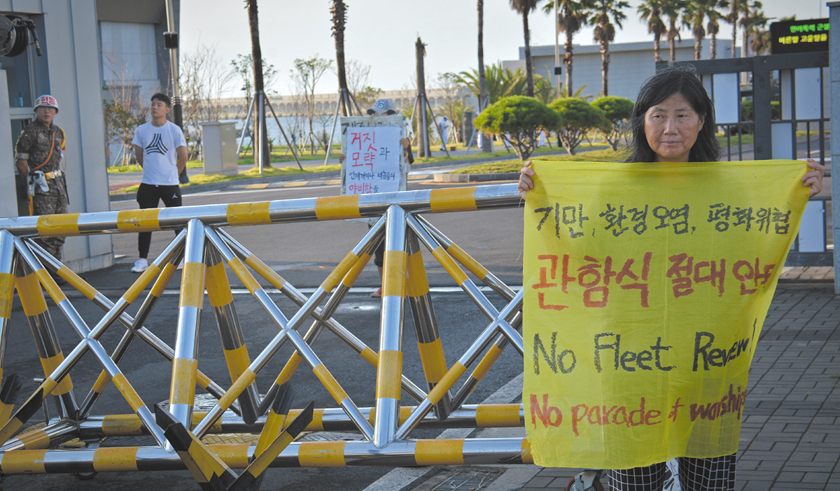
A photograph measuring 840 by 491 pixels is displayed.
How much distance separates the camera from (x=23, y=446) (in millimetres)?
A: 3760

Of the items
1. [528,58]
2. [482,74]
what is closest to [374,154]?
[482,74]

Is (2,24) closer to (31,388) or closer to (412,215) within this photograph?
(31,388)

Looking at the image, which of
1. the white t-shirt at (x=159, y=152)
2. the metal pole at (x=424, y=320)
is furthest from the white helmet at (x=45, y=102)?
the metal pole at (x=424, y=320)

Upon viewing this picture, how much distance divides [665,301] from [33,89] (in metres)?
9.35

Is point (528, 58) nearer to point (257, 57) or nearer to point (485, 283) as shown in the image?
→ point (257, 57)

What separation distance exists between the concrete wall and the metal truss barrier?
21.1 ft

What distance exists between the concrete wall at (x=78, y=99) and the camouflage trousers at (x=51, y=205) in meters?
1.00

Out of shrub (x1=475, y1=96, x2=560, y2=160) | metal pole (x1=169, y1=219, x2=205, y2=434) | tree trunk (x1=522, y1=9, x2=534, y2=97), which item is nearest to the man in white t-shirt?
metal pole (x1=169, y1=219, x2=205, y2=434)

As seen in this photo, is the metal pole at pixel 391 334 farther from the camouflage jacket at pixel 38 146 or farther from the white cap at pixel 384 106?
the camouflage jacket at pixel 38 146

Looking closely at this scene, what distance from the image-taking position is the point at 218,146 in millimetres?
28172

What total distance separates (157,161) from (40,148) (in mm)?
1242

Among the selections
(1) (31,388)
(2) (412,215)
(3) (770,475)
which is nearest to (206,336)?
(1) (31,388)

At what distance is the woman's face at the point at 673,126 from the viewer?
7.99 ft

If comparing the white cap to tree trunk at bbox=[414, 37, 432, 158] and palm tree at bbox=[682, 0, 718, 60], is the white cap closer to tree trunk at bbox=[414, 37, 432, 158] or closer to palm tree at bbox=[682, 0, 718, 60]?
tree trunk at bbox=[414, 37, 432, 158]
